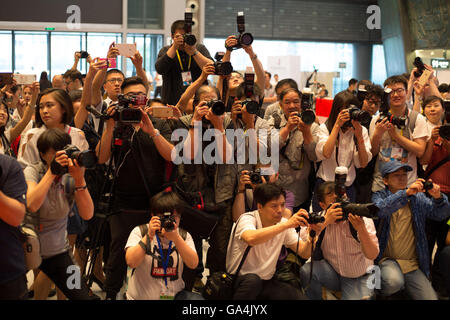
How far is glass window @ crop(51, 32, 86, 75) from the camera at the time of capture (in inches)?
401

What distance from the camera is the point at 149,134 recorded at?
10.8 ft

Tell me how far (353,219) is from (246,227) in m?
0.60

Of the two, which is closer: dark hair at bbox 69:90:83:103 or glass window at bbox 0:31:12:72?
dark hair at bbox 69:90:83:103

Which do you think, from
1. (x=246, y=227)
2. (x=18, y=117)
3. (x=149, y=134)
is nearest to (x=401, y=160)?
(x=246, y=227)

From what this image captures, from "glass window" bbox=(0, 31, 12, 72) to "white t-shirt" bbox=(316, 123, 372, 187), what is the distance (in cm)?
794

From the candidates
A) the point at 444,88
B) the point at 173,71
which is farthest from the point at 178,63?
the point at 444,88

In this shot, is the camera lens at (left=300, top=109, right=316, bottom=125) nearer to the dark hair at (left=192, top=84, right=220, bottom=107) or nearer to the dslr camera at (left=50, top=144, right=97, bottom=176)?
the dark hair at (left=192, top=84, right=220, bottom=107)

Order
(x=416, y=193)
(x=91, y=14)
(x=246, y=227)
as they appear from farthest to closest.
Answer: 1. (x=91, y=14)
2. (x=416, y=193)
3. (x=246, y=227)

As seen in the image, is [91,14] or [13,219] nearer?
[13,219]

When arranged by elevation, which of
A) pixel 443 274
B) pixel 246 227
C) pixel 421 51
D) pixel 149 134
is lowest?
pixel 443 274

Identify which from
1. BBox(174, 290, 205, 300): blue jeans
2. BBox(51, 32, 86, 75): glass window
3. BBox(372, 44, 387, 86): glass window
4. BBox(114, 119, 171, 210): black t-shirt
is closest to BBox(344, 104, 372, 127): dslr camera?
BBox(114, 119, 171, 210): black t-shirt

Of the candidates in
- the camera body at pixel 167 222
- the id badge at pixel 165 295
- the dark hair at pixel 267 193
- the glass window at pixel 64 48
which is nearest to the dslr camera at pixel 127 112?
the camera body at pixel 167 222
